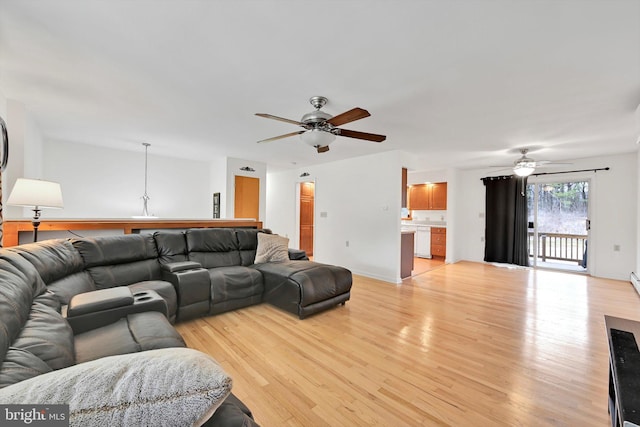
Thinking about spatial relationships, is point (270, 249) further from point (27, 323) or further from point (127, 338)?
point (27, 323)

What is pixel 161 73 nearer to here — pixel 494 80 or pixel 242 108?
pixel 242 108

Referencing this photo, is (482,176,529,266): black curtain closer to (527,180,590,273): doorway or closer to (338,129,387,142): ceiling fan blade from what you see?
(527,180,590,273): doorway

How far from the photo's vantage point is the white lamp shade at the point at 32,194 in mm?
2414

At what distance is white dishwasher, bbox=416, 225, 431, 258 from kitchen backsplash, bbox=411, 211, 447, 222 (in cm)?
42

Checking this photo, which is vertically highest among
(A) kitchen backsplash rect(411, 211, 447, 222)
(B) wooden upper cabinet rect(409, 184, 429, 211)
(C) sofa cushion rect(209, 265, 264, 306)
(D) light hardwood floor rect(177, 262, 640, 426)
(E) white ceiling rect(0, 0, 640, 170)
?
(E) white ceiling rect(0, 0, 640, 170)

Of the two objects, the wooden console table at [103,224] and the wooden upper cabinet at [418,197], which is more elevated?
the wooden upper cabinet at [418,197]

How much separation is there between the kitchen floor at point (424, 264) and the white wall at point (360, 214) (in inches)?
38.7

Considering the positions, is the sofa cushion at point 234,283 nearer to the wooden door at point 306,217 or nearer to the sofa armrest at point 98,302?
the sofa armrest at point 98,302

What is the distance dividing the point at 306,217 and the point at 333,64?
18.1 ft

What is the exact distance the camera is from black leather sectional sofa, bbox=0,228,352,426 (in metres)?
1.09

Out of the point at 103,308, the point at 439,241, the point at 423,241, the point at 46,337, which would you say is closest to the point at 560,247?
the point at 439,241

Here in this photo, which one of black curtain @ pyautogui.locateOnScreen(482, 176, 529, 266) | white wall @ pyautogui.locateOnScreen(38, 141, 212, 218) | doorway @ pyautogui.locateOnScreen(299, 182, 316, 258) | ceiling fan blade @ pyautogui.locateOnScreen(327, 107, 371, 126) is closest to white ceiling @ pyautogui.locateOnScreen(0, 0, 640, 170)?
ceiling fan blade @ pyautogui.locateOnScreen(327, 107, 371, 126)

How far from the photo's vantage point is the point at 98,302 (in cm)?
180

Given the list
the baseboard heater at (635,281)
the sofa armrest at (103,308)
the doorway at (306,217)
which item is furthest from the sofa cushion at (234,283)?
the baseboard heater at (635,281)
